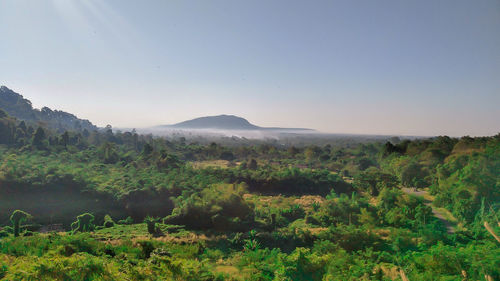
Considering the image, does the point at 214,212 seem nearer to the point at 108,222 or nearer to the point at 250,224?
the point at 250,224

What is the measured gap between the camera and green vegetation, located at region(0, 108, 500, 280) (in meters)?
6.94

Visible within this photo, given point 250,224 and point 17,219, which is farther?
point 250,224

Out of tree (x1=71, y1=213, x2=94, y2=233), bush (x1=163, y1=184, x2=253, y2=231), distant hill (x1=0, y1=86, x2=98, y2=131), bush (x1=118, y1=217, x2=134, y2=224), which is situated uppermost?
distant hill (x1=0, y1=86, x2=98, y2=131)

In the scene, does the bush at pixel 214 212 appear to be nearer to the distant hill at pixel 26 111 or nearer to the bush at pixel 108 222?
the bush at pixel 108 222

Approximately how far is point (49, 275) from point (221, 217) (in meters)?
9.49

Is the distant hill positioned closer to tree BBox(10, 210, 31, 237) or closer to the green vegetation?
the green vegetation

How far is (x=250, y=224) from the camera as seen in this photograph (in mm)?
14719

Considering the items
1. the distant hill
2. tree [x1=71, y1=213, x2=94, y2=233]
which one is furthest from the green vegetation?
the distant hill

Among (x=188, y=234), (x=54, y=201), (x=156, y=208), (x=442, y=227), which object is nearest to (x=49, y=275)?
(x=188, y=234)

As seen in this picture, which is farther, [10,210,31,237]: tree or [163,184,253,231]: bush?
[163,184,253,231]: bush

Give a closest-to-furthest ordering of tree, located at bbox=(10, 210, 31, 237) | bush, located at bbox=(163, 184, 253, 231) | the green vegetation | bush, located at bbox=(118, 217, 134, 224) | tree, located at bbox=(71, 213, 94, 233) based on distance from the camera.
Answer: the green vegetation, tree, located at bbox=(10, 210, 31, 237), bush, located at bbox=(163, 184, 253, 231), tree, located at bbox=(71, 213, 94, 233), bush, located at bbox=(118, 217, 134, 224)

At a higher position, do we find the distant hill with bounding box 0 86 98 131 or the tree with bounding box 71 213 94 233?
the distant hill with bounding box 0 86 98 131

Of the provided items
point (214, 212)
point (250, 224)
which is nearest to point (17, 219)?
point (214, 212)

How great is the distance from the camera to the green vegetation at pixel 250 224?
694 cm
